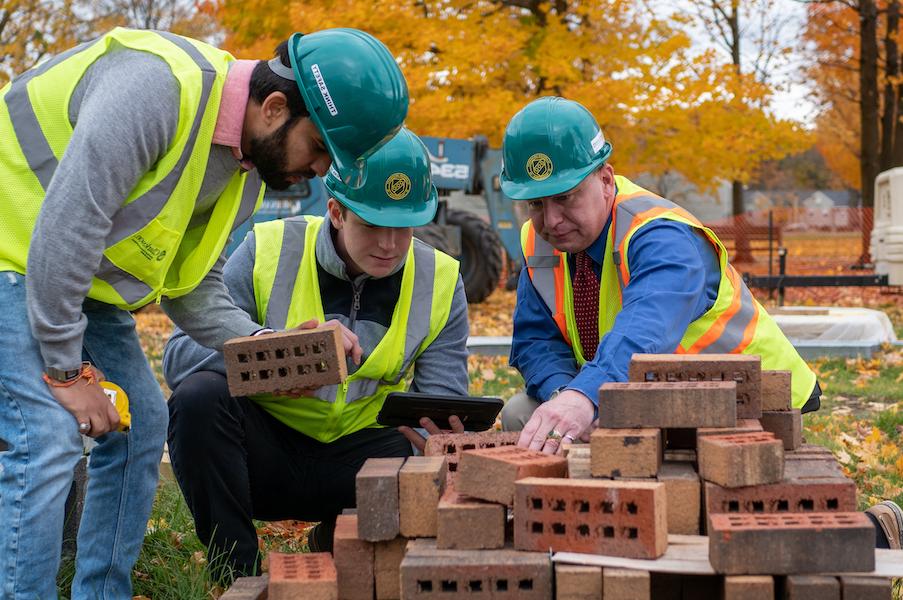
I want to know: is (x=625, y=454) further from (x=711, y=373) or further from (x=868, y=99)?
(x=868, y=99)

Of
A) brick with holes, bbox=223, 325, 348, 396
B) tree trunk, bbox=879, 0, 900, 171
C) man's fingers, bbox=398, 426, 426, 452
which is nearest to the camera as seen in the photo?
brick with holes, bbox=223, 325, 348, 396

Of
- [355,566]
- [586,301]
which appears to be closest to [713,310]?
[586,301]

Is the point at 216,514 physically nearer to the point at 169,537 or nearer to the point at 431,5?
the point at 169,537

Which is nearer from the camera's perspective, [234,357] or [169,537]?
[234,357]

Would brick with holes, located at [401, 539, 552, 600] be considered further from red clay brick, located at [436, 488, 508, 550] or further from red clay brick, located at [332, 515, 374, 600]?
red clay brick, located at [332, 515, 374, 600]

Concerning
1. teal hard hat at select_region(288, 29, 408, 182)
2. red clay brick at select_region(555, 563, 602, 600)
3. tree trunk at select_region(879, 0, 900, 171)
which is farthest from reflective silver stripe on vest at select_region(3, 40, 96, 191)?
tree trunk at select_region(879, 0, 900, 171)

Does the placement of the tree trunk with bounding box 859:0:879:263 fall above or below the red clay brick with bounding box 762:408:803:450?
above

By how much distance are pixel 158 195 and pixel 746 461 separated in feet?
5.84

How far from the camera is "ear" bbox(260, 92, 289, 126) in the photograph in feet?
9.93

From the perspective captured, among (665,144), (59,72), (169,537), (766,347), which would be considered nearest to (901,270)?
(665,144)

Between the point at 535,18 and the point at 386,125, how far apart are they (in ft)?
52.5

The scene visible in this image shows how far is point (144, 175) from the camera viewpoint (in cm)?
296

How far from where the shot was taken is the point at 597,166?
4.07 metres

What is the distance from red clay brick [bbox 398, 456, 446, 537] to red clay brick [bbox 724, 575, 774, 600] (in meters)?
0.77
